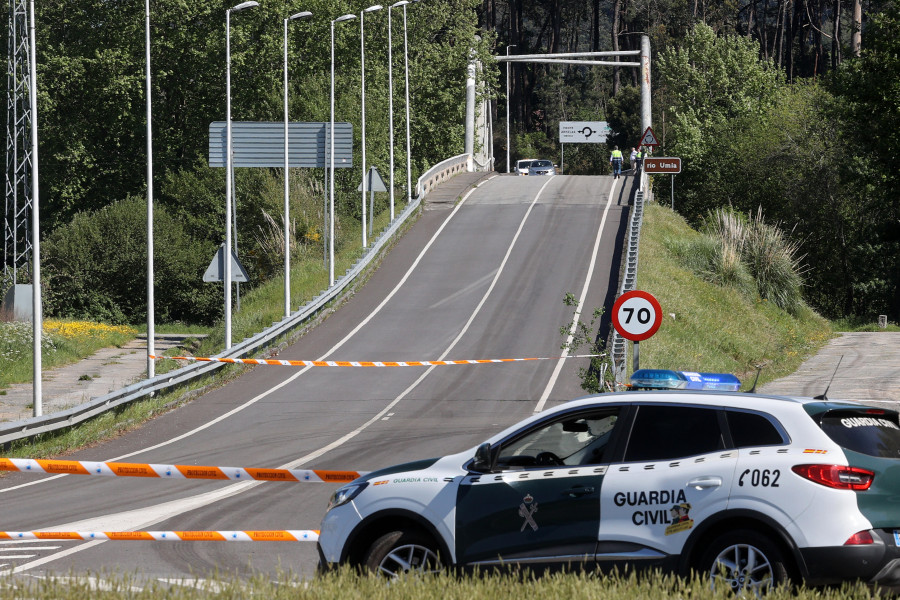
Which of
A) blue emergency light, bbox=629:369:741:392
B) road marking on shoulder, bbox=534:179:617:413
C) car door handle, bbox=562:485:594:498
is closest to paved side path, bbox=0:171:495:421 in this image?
road marking on shoulder, bbox=534:179:617:413

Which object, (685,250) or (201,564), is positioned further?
(685,250)

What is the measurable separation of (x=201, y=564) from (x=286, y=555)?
906mm

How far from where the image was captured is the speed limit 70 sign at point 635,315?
53.7ft

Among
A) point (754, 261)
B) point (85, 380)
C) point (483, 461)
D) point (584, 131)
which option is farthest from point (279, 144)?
point (584, 131)

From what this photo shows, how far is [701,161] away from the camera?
235ft

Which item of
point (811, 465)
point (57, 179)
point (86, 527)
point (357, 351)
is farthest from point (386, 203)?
point (811, 465)

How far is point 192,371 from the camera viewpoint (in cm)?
2539

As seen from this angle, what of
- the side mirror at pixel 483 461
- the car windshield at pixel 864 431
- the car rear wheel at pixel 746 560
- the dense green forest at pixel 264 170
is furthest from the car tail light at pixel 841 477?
the dense green forest at pixel 264 170

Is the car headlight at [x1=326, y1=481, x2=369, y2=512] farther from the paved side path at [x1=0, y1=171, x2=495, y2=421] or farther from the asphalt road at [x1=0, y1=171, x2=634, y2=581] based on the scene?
the paved side path at [x1=0, y1=171, x2=495, y2=421]

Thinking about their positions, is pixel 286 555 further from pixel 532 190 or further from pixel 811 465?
pixel 532 190

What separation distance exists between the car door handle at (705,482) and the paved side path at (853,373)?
14.4 metres

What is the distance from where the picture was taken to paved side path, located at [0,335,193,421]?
998 inches

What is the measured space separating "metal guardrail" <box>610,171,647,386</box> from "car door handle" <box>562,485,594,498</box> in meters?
12.2

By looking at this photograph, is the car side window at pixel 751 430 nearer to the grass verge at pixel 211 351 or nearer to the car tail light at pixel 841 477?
the car tail light at pixel 841 477
